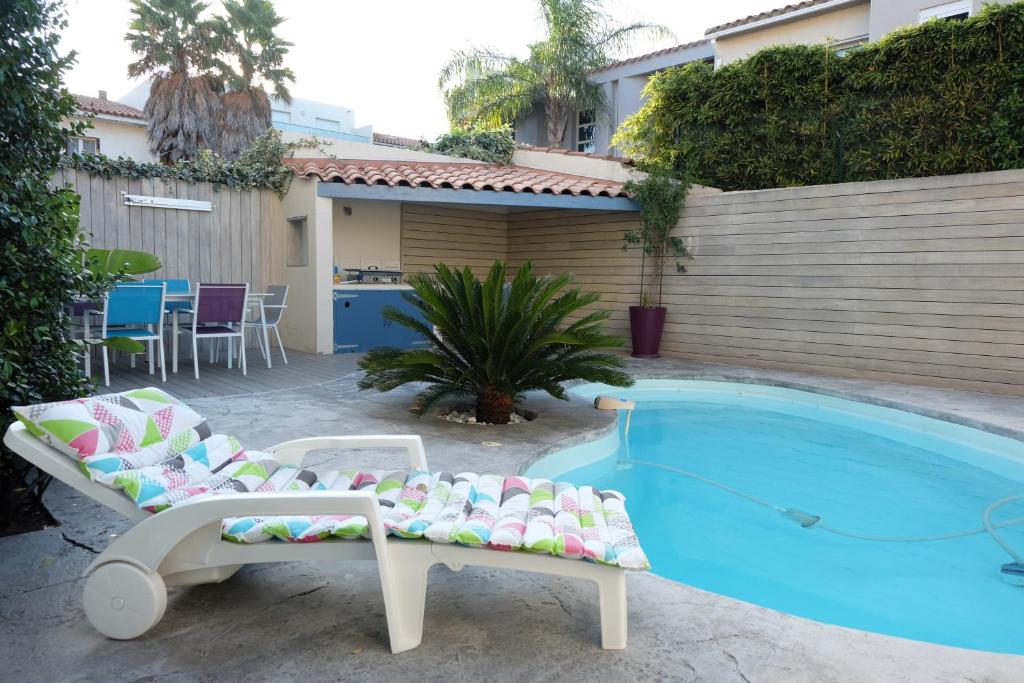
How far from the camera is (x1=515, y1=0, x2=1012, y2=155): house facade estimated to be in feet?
38.3

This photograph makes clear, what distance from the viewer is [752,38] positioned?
13.8 m

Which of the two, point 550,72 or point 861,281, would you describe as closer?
point 861,281

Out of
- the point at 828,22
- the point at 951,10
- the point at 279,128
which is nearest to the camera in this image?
the point at 951,10

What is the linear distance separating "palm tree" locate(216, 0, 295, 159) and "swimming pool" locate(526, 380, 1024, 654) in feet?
48.4

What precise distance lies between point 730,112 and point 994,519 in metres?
7.38

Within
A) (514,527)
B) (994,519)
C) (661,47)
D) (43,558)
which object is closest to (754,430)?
(994,519)

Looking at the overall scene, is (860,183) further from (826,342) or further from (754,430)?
(754,430)

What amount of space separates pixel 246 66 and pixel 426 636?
19816 mm

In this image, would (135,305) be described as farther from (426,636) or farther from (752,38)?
(752,38)

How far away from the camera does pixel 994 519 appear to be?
15.0 ft

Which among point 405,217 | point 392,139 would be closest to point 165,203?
point 405,217

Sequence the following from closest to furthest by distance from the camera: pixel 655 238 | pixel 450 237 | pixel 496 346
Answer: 1. pixel 496 346
2. pixel 655 238
3. pixel 450 237

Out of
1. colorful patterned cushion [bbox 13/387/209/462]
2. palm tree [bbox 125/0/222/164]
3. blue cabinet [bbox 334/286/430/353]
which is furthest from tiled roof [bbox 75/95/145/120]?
colorful patterned cushion [bbox 13/387/209/462]

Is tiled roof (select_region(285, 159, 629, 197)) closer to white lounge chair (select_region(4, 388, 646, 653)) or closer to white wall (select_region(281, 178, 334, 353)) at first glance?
white wall (select_region(281, 178, 334, 353))
